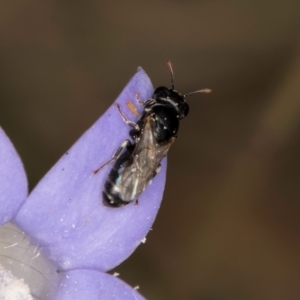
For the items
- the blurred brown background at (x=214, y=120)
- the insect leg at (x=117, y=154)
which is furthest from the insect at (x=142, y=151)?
the blurred brown background at (x=214, y=120)

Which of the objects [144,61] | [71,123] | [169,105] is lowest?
[71,123]

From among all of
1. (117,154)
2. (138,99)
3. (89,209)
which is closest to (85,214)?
(89,209)

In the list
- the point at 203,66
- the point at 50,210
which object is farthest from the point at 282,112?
the point at 50,210

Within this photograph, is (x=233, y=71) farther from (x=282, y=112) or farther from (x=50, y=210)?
(x=50, y=210)

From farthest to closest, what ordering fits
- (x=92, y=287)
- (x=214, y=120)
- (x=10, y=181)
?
(x=214, y=120), (x=92, y=287), (x=10, y=181)

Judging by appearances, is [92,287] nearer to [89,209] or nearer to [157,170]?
[89,209]
